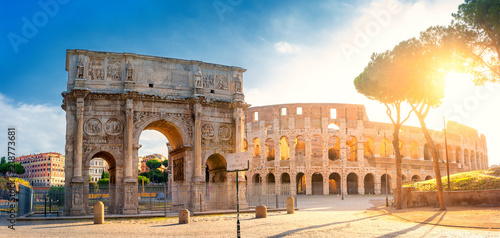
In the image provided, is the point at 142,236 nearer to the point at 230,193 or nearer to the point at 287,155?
Answer: the point at 230,193

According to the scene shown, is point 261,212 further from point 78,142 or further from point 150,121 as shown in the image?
point 78,142

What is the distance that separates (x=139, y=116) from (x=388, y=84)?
587 inches

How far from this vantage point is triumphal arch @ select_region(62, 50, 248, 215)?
23.9 meters

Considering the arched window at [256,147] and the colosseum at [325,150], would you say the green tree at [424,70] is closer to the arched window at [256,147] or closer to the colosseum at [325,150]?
the colosseum at [325,150]

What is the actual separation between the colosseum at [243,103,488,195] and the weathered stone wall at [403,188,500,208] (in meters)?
27.6

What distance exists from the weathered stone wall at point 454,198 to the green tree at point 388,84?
863 mm

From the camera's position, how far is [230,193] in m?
26.8

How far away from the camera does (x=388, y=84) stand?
999 inches

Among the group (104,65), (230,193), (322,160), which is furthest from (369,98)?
(322,160)

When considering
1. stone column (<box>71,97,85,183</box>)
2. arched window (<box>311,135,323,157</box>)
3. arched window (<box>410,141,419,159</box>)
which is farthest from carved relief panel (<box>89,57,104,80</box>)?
arched window (<box>410,141,419,159</box>)

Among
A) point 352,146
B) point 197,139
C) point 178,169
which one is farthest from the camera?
point 352,146

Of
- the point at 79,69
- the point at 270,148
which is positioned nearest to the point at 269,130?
the point at 270,148

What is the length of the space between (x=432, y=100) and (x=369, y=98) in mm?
4676

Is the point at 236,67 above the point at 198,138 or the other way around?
above
